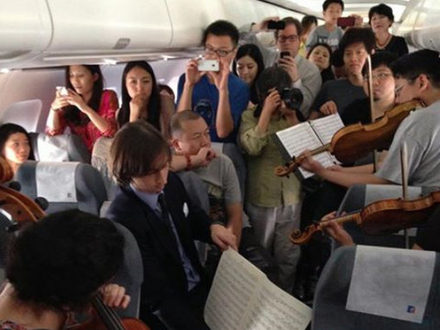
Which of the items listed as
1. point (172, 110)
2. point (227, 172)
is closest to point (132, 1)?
point (172, 110)

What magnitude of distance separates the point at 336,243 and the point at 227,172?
0.64 meters

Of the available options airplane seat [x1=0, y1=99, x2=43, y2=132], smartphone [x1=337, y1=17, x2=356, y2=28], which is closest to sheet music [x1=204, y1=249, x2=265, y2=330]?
airplane seat [x1=0, y1=99, x2=43, y2=132]

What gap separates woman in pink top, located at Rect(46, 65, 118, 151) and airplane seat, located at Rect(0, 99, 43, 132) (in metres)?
0.89

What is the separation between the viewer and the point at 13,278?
1.08 metres

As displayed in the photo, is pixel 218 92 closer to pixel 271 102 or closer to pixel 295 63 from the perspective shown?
pixel 271 102

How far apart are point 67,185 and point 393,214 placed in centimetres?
133

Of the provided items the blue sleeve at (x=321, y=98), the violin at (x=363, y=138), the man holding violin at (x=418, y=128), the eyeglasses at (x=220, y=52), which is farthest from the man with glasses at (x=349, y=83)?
the man holding violin at (x=418, y=128)

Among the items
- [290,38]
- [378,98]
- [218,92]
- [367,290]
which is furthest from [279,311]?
[290,38]

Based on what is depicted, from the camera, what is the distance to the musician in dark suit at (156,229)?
1.57 metres

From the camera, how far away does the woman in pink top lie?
2.87m

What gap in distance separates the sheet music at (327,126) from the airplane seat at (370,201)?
1.93ft

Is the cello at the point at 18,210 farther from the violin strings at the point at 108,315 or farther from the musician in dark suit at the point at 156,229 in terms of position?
the musician in dark suit at the point at 156,229

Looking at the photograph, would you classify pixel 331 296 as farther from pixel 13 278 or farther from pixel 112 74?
A: pixel 112 74

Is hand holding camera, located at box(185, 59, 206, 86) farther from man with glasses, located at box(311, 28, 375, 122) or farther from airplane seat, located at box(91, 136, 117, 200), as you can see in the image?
man with glasses, located at box(311, 28, 375, 122)
